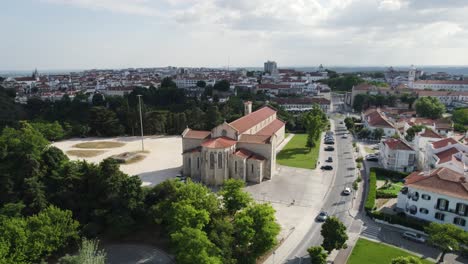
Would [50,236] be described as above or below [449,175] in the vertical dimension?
below

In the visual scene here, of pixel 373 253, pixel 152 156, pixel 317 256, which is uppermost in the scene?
pixel 317 256

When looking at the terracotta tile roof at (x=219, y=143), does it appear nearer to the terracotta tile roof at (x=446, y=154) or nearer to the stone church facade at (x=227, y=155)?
the stone church facade at (x=227, y=155)

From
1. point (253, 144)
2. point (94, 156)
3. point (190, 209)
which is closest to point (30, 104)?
point (94, 156)

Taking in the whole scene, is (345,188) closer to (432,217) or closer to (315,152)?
(432,217)

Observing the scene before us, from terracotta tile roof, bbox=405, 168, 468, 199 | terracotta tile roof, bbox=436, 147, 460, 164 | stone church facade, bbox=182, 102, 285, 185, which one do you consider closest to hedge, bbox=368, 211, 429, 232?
terracotta tile roof, bbox=405, 168, 468, 199

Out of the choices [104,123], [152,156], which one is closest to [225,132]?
[152,156]

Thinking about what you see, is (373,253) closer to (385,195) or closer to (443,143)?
(385,195)
